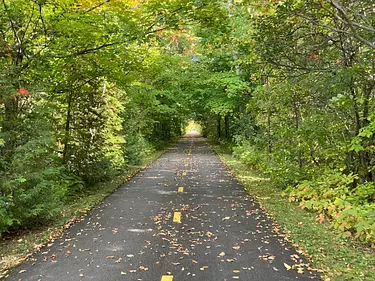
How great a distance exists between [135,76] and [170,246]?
8.07 metres

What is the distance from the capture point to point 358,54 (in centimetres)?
861

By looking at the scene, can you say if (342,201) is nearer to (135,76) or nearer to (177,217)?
(177,217)

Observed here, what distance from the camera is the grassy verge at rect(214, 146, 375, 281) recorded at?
4.84 m

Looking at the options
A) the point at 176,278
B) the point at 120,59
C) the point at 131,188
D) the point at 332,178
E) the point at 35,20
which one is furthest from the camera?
the point at 131,188

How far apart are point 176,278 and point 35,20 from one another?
7144 millimetres

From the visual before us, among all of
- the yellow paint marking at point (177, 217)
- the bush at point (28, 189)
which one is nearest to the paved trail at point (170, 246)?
the yellow paint marking at point (177, 217)

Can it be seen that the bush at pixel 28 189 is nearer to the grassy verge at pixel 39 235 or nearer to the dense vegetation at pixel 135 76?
the dense vegetation at pixel 135 76

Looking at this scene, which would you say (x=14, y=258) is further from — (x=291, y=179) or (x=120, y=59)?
(x=291, y=179)

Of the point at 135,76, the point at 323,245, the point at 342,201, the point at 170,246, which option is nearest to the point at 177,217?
the point at 170,246

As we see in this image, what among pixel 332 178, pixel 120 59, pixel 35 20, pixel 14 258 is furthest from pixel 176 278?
pixel 120 59

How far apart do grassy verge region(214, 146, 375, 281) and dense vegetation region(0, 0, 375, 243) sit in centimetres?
36

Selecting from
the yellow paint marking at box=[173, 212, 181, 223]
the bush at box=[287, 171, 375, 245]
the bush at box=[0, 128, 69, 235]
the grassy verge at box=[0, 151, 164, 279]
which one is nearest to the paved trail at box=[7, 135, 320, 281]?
the yellow paint marking at box=[173, 212, 181, 223]

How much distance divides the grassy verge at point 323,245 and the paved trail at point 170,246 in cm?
29

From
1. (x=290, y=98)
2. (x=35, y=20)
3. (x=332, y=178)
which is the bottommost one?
(x=332, y=178)
